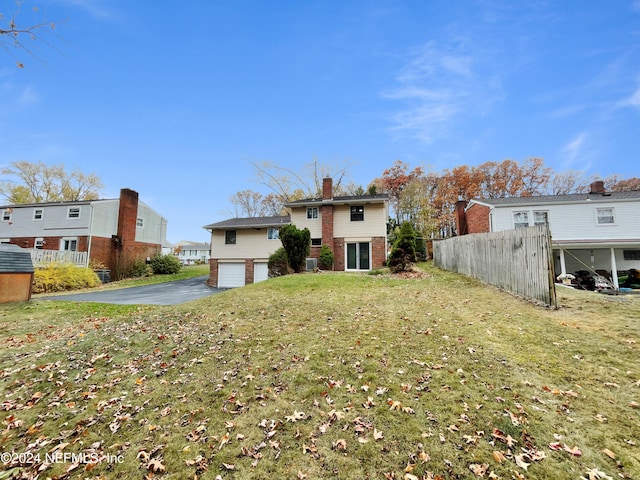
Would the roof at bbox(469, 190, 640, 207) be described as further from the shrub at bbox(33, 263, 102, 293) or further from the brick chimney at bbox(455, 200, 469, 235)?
the shrub at bbox(33, 263, 102, 293)

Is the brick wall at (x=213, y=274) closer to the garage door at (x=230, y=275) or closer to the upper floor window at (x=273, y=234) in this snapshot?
the garage door at (x=230, y=275)

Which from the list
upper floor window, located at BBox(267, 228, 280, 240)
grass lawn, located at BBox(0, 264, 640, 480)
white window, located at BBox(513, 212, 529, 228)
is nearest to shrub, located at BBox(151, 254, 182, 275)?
upper floor window, located at BBox(267, 228, 280, 240)

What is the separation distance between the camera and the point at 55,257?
2095 centimetres

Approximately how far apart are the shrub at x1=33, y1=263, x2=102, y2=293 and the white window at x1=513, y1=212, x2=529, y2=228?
3189cm

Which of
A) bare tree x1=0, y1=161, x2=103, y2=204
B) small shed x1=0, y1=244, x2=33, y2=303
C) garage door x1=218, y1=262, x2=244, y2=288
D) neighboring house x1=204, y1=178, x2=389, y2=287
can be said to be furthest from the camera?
bare tree x1=0, y1=161, x2=103, y2=204

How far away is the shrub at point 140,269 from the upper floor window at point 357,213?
19956 millimetres

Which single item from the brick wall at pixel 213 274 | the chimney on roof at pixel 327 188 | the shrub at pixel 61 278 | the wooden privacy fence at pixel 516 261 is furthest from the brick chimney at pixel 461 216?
the shrub at pixel 61 278

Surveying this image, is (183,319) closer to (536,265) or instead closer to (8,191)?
(536,265)

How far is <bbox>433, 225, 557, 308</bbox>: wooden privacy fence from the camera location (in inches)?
305

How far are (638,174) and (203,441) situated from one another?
49035mm

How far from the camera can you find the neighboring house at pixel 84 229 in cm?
2456

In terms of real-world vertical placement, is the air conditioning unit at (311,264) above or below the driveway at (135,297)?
above

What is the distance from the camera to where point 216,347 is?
6.00 m

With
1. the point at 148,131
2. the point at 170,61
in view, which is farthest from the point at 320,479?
the point at 148,131
